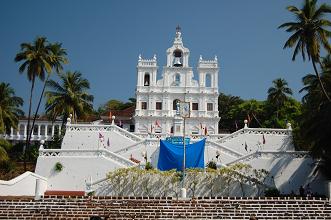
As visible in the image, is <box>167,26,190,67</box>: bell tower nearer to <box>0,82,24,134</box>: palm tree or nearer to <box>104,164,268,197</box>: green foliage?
<box>0,82,24,134</box>: palm tree

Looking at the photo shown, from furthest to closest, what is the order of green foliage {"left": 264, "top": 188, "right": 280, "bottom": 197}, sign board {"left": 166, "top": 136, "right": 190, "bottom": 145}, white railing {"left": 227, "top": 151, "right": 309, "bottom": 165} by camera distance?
sign board {"left": 166, "top": 136, "right": 190, "bottom": 145} → white railing {"left": 227, "top": 151, "right": 309, "bottom": 165} → green foliage {"left": 264, "top": 188, "right": 280, "bottom": 197}

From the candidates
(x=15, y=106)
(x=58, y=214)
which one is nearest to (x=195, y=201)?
(x=58, y=214)

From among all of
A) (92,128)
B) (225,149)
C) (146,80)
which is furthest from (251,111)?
(92,128)

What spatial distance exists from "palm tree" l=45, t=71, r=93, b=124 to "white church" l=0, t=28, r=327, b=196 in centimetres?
601

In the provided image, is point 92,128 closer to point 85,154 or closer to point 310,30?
point 85,154

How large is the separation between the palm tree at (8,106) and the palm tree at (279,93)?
29.1 meters

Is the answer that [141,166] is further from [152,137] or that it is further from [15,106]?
[15,106]

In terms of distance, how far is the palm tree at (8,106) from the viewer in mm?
39250

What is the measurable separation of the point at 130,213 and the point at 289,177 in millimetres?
14786

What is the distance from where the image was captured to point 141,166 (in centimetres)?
2777

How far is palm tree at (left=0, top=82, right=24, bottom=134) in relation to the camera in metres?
39.2

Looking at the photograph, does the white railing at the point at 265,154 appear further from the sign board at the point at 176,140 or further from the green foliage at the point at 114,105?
the green foliage at the point at 114,105

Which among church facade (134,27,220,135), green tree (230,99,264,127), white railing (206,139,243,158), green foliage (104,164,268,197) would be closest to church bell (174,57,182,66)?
church facade (134,27,220,135)

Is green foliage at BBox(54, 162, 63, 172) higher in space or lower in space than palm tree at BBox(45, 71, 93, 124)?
lower
